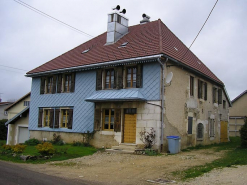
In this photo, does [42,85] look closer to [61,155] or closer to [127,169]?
[61,155]

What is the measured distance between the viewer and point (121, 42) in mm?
19859

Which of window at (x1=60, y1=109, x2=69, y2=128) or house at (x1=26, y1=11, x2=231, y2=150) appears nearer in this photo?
house at (x1=26, y1=11, x2=231, y2=150)

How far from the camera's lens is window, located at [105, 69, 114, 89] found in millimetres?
17834

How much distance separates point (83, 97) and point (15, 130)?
10691 millimetres

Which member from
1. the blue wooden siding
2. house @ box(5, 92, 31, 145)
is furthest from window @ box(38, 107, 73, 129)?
house @ box(5, 92, 31, 145)

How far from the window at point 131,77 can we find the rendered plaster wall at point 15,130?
41.5ft

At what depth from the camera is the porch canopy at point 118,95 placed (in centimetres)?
1550

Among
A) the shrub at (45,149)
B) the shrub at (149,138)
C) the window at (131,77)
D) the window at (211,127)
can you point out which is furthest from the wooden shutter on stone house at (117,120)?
the window at (211,127)

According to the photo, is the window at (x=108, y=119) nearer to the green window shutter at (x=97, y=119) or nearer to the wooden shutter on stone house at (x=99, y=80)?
the green window shutter at (x=97, y=119)

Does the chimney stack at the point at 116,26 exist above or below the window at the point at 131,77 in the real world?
above

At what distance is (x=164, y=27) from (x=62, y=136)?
10605 mm

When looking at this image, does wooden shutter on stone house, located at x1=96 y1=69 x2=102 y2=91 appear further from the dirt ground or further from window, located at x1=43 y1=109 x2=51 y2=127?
window, located at x1=43 y1=109 x2=51 y2=127

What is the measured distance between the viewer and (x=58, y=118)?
20609 mm

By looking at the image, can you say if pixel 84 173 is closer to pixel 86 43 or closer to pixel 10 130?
pixel 86 43
